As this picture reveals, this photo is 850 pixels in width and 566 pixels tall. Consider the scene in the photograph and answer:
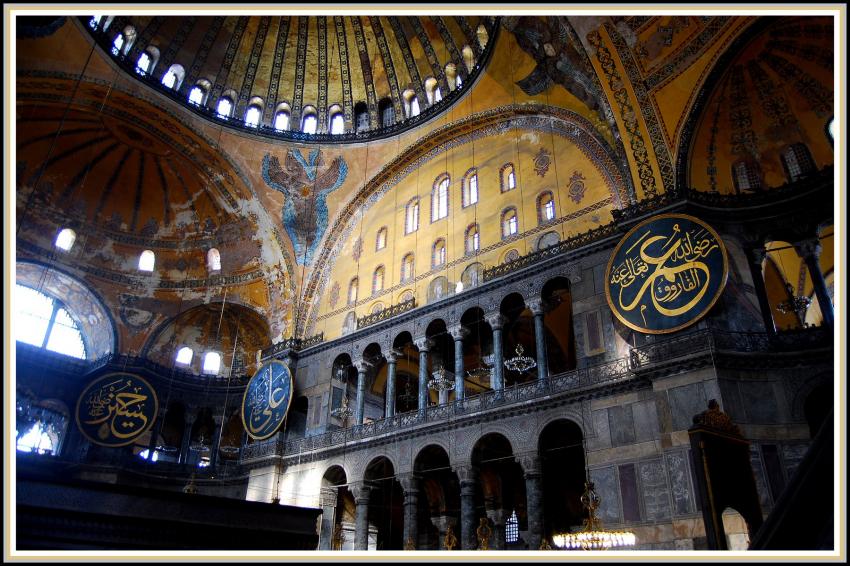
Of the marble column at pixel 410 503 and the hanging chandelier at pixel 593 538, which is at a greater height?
the marble column at pixel 410 503

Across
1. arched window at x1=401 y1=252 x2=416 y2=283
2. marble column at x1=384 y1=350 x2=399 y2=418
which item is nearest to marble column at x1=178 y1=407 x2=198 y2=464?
marble column at x1=384 y1=350 x2=399 y2=418

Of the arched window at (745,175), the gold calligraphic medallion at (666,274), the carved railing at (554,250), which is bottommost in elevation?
the gold calligraphic medallion at (666,274)

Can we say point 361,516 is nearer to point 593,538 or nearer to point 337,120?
point 593,538

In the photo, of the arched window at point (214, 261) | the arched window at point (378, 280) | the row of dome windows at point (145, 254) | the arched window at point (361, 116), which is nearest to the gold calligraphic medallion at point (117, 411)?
the row of dome windows at point (145, 254)

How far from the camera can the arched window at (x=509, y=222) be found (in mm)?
12992

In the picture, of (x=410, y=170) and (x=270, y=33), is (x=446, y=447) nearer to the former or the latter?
(x=410, y=170)

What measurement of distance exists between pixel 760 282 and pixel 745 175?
7.45 ft

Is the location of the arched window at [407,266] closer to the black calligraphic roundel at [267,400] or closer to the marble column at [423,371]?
the marble column at [423,371]

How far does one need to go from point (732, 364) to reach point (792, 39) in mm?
5938

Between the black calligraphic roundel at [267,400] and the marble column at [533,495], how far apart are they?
708 cm

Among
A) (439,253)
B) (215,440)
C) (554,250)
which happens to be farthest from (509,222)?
(215,440)

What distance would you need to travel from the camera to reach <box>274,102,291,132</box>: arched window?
17.3 metres

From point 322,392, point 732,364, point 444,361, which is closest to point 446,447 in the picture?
point 444,361

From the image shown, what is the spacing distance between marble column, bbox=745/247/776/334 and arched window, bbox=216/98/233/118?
14.3 m
